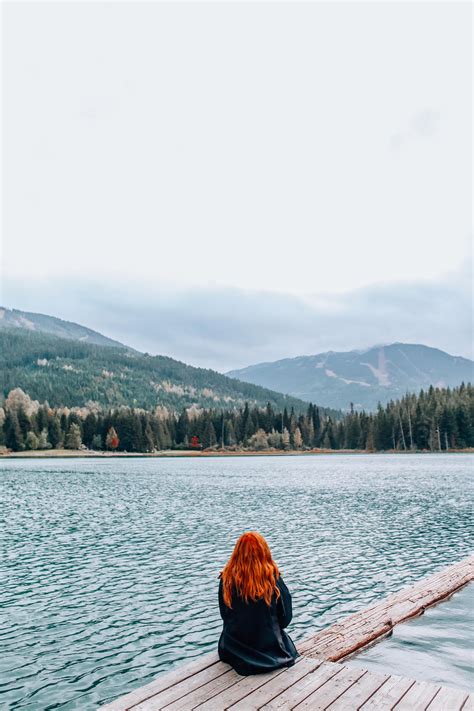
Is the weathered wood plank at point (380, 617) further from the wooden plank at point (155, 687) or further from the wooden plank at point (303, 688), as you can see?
the wooden plank at point (155, 687)

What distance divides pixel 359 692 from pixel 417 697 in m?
1.03

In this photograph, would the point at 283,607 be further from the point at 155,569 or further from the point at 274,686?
the point at 155,569

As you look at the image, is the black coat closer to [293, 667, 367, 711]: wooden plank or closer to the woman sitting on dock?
the woman sitting on dock

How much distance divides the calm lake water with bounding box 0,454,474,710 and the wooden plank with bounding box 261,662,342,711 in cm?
573

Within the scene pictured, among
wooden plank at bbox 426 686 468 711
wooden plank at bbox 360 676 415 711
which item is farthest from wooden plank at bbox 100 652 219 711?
wooden plank at bbox 426 686 468 711

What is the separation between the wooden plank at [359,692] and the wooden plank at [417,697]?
54 centimetres

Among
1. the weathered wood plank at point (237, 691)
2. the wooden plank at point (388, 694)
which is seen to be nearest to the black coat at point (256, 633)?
the weathered wood plank at point (237, 691)

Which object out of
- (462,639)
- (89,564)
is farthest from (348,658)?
(89,564)

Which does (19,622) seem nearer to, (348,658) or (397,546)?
(348,658)

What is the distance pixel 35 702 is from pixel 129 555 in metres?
17.7

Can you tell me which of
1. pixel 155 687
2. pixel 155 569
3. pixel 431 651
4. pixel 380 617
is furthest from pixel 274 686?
pixel 155 569

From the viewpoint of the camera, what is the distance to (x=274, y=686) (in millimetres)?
10375

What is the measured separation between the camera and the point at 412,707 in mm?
9750

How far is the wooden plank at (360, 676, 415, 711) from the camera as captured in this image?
9.73 meters
